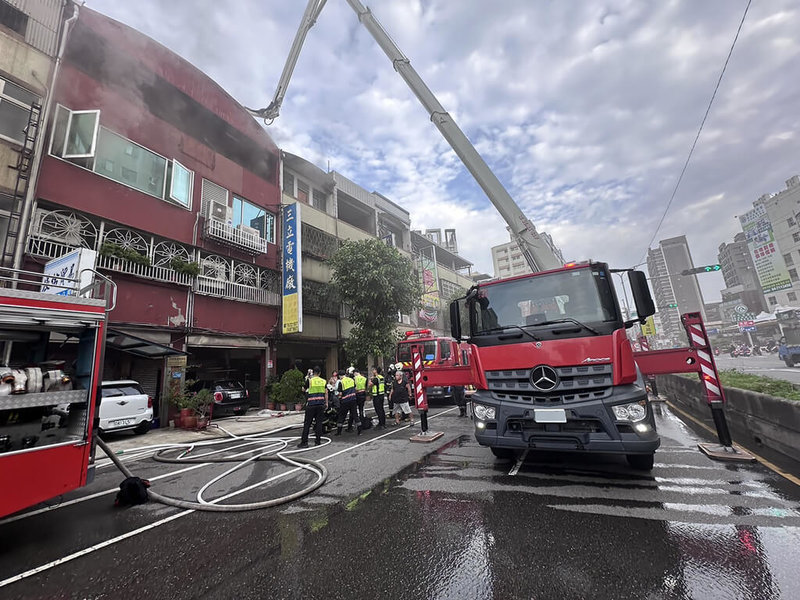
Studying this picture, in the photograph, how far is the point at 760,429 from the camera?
5785mm

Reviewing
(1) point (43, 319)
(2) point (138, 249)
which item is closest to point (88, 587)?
(1) point (43, 319)

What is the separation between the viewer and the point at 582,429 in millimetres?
4145

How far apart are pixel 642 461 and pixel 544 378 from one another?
1.79m

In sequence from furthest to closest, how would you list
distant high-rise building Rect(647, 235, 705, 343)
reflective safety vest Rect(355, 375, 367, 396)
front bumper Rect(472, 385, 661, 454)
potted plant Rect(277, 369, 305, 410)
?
distant high-rise building Rect(647, 235, 705, 343)
potted plant Rect(277, 369, 305, 410)
reflective safety vest Rect(355, 375, 367, 396)
front bumper Rect(472, 385, 661, 454)

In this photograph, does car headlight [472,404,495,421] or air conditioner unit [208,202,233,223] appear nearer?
car headlight [472,404,495,421]

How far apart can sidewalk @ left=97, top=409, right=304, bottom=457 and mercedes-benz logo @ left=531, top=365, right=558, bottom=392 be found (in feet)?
23.5

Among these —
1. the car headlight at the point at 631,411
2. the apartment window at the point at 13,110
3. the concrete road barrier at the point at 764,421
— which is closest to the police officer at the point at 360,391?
the car headlight at the point at 631,411

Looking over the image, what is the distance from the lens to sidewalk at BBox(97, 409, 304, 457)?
8.93 meters

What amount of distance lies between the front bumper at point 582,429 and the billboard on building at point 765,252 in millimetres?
76692

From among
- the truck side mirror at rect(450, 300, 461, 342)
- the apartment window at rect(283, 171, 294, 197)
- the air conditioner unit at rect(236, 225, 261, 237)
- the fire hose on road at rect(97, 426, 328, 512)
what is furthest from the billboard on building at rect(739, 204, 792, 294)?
the fire hose on road at rect(97, 426, 328, 512)

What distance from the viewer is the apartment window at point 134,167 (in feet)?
39.3

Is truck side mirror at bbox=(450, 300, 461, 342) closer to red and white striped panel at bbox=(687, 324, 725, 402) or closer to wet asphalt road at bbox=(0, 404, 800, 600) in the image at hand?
wet asphalt road at bbox=(0, 404, 800, 600)

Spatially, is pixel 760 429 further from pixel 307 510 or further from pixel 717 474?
pixel 307 510

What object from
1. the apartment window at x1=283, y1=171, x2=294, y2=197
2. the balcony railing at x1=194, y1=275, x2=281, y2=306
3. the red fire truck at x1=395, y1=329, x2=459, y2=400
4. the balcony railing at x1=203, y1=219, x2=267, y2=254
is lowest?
the red fire truck at x1=395, y1=329, x2=459, y2=400
